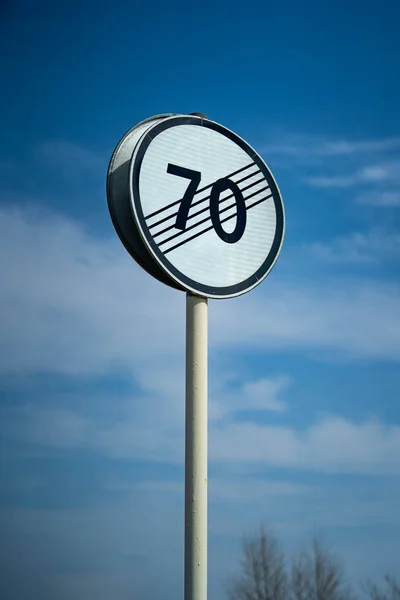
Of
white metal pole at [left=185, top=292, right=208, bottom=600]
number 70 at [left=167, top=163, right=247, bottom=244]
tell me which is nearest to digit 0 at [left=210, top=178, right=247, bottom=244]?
number 70 at [left=167, top=163, right=247, bottom=244]

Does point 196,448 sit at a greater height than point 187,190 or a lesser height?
lesser

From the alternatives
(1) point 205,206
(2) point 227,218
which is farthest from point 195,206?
(2) point 227,218

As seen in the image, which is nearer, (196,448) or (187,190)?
(196,448)

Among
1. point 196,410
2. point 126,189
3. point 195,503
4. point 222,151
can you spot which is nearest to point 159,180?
point 126,189

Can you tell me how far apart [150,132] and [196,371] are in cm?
109

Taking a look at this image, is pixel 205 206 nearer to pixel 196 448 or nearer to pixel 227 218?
pixel 227 218

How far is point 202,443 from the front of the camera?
321 centimetres

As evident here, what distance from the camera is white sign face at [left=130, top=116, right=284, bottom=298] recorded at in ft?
10.8

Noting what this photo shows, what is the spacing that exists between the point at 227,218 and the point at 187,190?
23 cm

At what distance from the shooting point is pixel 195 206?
3.37 m

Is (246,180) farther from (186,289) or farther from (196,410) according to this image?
(196,410)

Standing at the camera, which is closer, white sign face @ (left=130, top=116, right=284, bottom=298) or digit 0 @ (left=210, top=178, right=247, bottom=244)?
white sign face @ (left=130, top=116, right=284, bottom=298)

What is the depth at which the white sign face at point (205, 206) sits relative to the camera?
328cm

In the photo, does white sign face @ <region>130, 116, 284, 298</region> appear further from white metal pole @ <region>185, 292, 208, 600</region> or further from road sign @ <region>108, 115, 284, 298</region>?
white metal pole @ <region>185, 292, 208, 600</region>
